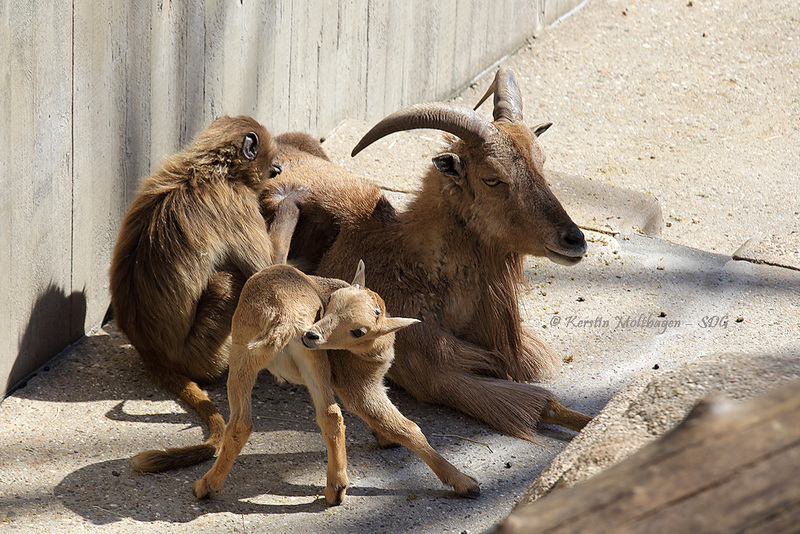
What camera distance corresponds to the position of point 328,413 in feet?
11.3

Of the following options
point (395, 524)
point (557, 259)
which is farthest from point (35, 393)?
point (557, 259)

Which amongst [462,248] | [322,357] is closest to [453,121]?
[462,248]

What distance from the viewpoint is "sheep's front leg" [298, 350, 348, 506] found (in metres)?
3.45

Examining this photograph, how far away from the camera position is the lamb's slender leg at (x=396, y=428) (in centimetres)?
364

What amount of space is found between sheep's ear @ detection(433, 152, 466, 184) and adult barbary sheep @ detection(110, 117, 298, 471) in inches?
35.3

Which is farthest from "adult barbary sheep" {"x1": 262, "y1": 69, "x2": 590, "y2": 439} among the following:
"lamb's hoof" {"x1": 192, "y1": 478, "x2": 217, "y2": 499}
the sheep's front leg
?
"lamb's hoof" {"x1": 192, "y1": 478, "x2": 217, "y2": 499}

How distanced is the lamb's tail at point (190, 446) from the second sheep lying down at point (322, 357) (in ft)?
0.76

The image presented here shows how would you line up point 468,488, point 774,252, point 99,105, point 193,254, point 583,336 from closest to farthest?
point 468,488, point 193,254, point 99,105, point 583,336, point 774,252

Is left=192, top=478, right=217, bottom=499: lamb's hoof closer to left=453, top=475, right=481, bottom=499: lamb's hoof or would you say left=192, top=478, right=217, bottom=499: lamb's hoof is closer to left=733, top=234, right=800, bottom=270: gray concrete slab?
left=453, top=475, right=481, bottom=499: lamb's hoof

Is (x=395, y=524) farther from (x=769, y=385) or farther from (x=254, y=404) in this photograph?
(x=769, y=385)

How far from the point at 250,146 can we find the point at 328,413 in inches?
64.1

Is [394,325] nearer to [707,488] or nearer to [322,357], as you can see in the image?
[322,357]

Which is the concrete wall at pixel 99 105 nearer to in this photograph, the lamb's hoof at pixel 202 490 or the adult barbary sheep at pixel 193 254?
the adult barbary sheep at pixel 193 254

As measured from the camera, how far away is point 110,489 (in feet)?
11.7
